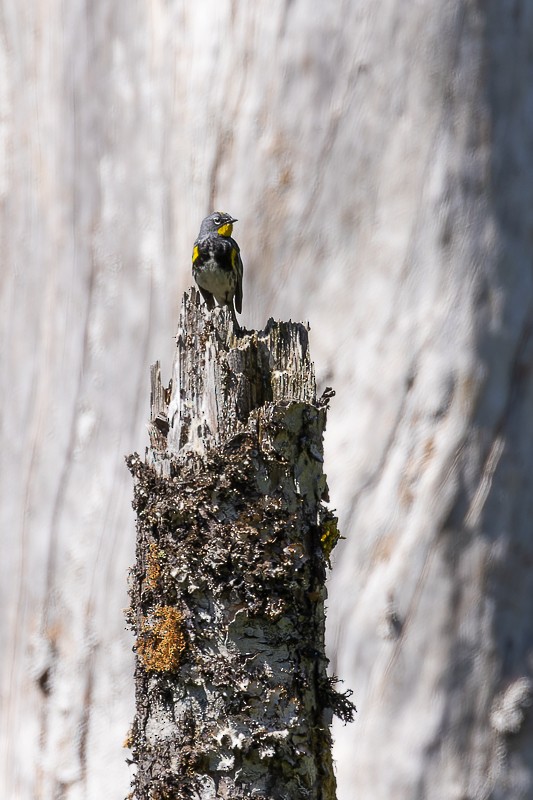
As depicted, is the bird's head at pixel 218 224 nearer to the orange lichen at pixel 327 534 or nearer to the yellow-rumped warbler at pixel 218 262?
the yellow-rumped warbler at pixel 218 262

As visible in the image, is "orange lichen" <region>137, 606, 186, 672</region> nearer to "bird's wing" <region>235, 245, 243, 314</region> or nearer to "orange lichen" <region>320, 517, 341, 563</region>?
"orange lichen" <region>320, 517, 341, 563</region>

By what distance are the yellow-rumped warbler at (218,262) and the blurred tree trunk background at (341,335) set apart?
0.20ft

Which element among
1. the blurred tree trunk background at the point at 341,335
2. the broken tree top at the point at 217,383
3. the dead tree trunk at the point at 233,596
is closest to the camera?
the dead tree trunk at the point at 233,596

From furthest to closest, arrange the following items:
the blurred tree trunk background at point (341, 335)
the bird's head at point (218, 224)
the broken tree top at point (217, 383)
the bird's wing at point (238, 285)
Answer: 1. the bird's wing at point (238, 285)
2. the bird's head at point (218, 224)
3. the blurred tree trunk background at point (341, 335)
4. the broken tree top at point (217, 383)

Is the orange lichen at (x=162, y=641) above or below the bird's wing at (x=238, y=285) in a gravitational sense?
below

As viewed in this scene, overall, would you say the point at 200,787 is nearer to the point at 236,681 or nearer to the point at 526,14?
the point at 236,681

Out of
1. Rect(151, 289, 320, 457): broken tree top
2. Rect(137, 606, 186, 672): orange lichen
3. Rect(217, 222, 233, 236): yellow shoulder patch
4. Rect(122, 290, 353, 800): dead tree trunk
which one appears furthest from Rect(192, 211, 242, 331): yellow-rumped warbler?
Rect(137, 606, 186, 672): orange lichen

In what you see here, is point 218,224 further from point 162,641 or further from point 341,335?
point 162,641

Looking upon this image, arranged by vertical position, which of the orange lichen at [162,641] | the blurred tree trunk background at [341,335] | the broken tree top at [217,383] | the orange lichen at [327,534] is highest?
the blurred tree trunk background at [341,335]

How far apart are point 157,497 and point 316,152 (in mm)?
1877

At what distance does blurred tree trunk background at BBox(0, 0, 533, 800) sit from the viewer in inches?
126

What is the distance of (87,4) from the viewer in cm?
372

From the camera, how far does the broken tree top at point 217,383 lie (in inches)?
74.2

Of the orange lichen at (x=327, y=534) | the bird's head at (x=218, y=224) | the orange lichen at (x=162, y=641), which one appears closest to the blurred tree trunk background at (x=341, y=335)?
the bird's head at (x=218, y=224)
